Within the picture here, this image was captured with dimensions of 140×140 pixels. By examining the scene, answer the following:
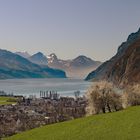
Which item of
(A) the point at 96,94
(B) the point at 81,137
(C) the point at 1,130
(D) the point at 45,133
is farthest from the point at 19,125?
(B) the point at 81,137

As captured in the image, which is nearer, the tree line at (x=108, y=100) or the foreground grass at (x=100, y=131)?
the foreground grass at (x=100, y=131)

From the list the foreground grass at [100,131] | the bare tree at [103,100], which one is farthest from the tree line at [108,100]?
the foreground grass at [100,131]

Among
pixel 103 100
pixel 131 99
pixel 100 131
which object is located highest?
pixel 131 99

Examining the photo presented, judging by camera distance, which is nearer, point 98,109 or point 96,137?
point 96,137

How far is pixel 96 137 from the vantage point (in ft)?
101

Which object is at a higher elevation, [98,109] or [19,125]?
[98,109]

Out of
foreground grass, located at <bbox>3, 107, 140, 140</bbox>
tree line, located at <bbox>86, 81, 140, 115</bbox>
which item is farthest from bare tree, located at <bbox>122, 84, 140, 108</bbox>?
foreground grass, located at <bbox>3, 107, 140, 140</bbox>

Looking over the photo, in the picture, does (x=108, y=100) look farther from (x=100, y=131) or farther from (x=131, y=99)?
(x=100, y=131)

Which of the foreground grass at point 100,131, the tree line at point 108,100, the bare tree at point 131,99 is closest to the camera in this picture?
the foreground grass at point 100,131

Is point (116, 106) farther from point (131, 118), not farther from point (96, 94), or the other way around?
point (131, 118)

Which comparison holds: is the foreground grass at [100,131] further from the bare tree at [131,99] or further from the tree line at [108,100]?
the bare tree at [131,99]

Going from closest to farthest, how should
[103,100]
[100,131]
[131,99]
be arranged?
[100,131] < [131,99] < [103,100]

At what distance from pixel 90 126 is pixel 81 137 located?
193 inches

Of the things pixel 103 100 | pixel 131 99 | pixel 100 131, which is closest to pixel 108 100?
pixel 103 100
